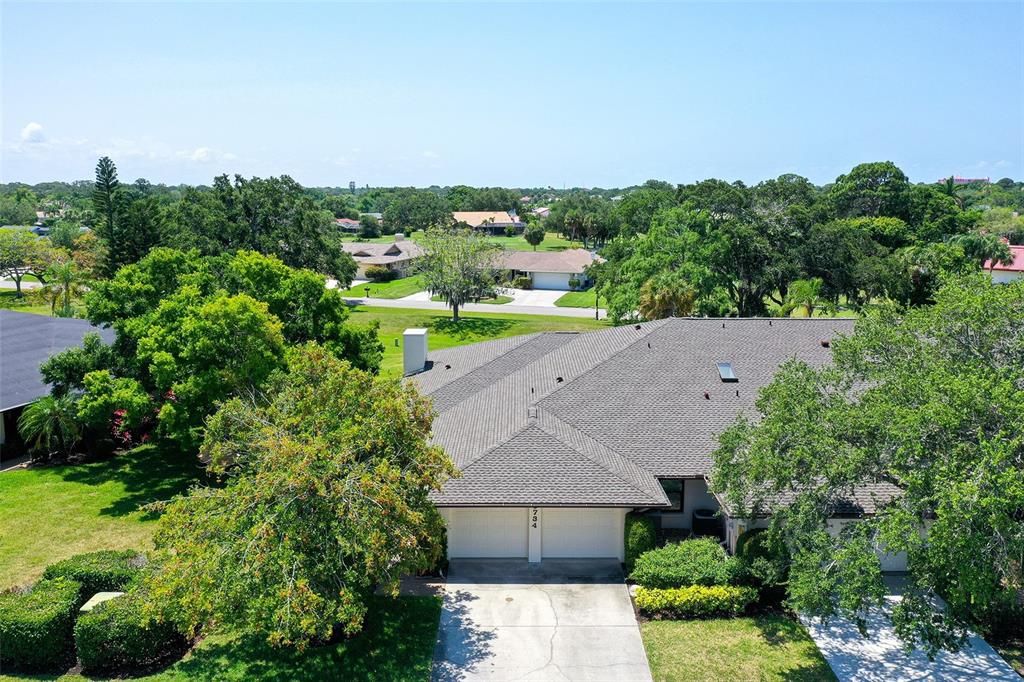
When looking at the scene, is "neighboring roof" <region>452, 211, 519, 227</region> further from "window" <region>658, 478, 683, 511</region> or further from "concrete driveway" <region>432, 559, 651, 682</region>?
"concrete driveway" <region>432, 559, 651, 682</region>

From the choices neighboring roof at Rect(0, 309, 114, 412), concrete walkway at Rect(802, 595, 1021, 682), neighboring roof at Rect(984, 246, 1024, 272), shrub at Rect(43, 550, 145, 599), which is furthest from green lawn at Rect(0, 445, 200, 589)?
neighboring roof at Rect(984, 246, 1024, 272)

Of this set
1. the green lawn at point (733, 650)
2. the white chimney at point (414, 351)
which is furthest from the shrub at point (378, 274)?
the green lawn at point (733, 650)

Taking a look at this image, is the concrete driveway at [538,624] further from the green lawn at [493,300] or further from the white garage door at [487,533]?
the green lawn at [493,300]

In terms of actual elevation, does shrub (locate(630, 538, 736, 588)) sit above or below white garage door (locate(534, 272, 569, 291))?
below

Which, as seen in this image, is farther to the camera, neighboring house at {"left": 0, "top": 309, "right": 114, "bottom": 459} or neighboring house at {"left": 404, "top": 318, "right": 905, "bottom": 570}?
neighboring house at {"left": 0, "top": 309, "right": 114, "bottom": 459}

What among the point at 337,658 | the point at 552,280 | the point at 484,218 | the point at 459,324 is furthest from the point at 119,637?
the point at 484,218

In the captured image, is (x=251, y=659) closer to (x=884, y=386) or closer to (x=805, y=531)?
(x=805, y=531)
